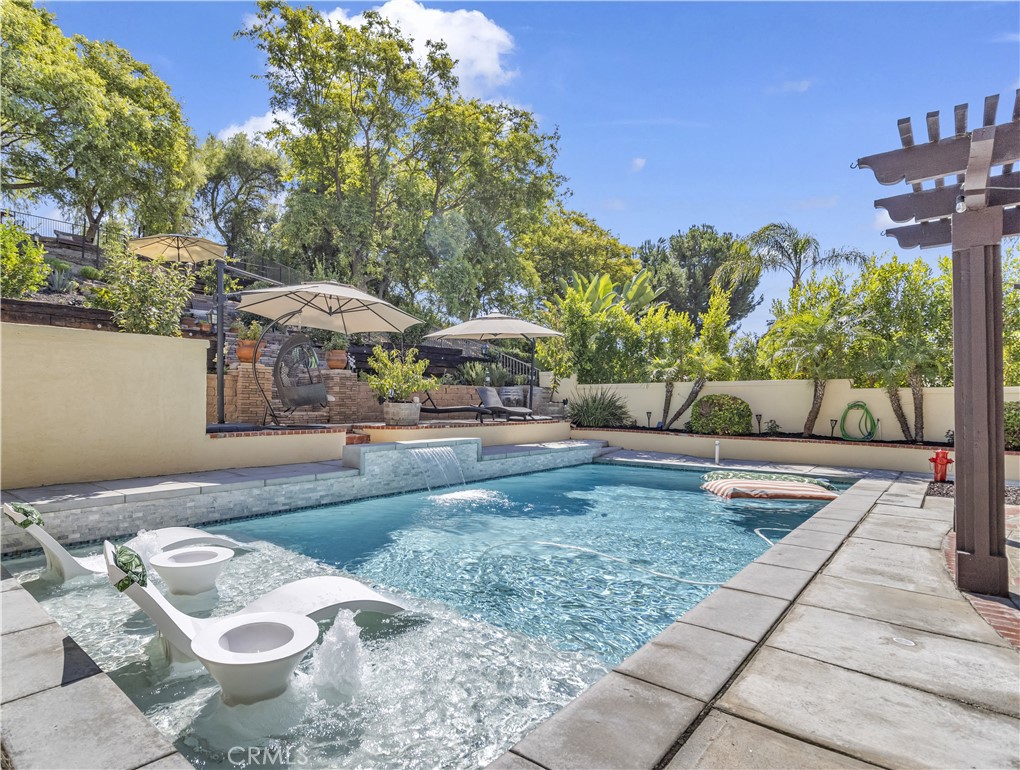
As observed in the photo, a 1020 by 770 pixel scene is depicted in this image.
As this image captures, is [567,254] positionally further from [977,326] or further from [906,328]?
[977,326]

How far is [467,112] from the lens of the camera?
18.3 metres

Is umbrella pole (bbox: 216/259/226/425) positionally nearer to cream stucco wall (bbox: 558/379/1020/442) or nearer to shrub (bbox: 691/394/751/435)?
cream stucco wall (bbox: 558/379/1020/442)

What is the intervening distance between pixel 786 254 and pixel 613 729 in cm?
2233

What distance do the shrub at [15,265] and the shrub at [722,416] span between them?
44.4ft

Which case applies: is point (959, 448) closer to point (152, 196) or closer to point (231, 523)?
point (231, 523)

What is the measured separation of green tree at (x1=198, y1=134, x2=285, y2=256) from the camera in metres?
25.7

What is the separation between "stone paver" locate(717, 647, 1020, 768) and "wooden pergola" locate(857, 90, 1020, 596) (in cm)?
167

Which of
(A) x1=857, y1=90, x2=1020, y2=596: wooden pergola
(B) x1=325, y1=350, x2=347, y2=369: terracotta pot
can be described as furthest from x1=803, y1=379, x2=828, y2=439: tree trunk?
(B) x1=325, y1=350, x2=347, y2=369: terracotta pot

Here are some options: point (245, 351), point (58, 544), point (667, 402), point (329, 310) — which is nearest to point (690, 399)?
point (667, 402)

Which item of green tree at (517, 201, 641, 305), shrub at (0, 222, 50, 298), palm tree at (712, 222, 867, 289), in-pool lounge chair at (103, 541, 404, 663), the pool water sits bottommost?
the pool water

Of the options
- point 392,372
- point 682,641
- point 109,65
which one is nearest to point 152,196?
point 109,65

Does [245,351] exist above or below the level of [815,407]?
above

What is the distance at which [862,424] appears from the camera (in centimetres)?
1091

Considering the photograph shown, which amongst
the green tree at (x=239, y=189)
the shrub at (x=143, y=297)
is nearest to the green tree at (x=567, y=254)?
the green tree at (x=239, y=189)
